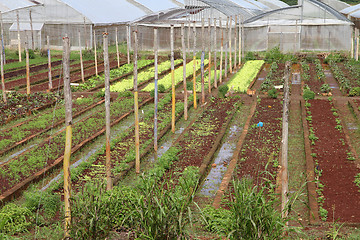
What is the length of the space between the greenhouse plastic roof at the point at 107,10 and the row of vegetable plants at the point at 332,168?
17537 millimetres

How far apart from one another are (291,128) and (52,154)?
6513mm

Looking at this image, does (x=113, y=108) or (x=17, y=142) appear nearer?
(x=17, y=142)

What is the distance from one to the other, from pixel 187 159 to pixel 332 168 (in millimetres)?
3059

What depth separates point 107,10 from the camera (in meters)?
32.6

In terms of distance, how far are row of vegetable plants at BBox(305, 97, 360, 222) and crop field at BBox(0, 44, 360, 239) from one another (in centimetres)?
3

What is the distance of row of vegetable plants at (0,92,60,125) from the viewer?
15586 millimetres

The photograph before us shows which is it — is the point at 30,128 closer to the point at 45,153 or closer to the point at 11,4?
the point at 45,153

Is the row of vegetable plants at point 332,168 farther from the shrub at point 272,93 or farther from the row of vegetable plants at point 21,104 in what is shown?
the row of vegetable plants at point 21,104

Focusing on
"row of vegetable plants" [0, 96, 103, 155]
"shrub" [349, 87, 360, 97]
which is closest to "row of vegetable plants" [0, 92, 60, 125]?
"row of vegetable plants" [0, 96, 103, 155]

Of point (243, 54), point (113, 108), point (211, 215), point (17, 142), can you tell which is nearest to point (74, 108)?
point (113, 108)

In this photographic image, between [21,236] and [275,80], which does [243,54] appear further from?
[21,236]

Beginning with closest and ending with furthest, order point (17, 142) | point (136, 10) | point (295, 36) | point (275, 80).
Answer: point (17, 142) → point (275, 80) → point (295, 36) → point (136, 10)

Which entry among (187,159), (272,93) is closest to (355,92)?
(272,93)

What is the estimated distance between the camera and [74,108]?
Result: 673 inches
